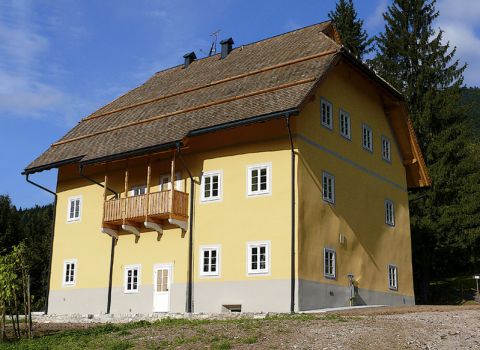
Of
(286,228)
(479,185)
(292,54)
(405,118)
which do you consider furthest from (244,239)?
(479,185)

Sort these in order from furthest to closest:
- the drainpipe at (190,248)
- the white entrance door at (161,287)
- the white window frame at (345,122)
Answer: the white window frame at (345,122)
the white entrance door at (161,287)
the drainpipe at (190,248)

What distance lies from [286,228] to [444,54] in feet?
81.0

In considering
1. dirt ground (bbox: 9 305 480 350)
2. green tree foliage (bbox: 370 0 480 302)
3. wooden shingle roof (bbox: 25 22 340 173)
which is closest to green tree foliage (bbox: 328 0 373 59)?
green tree foliage (bbox: 370 0 480 302)

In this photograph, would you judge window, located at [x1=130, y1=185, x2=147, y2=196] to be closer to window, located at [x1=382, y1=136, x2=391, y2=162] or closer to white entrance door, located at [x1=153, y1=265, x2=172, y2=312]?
white entrance door, located at [x1=153, y1=265, x2=172, y2=312]

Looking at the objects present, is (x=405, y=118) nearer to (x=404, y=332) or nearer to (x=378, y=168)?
(x=378, y=168)

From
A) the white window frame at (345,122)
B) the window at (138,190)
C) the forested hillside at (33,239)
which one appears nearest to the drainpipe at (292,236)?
the white window frame at (345,122)

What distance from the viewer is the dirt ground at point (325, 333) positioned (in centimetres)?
1383

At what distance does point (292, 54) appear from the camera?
27109 millimetres

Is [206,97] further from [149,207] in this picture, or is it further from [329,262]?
[329,262]

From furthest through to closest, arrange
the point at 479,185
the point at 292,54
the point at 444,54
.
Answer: the point at 444,54
the point at 479,185
the point at 292,54

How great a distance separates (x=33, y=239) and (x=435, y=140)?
30.7 metres

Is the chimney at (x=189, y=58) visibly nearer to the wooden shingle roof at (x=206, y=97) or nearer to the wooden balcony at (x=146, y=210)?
the wooden shingle roof at (x=206, y=97)

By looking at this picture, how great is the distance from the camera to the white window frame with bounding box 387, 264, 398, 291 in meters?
28.6

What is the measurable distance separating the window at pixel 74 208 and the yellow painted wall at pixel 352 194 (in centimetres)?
1162
